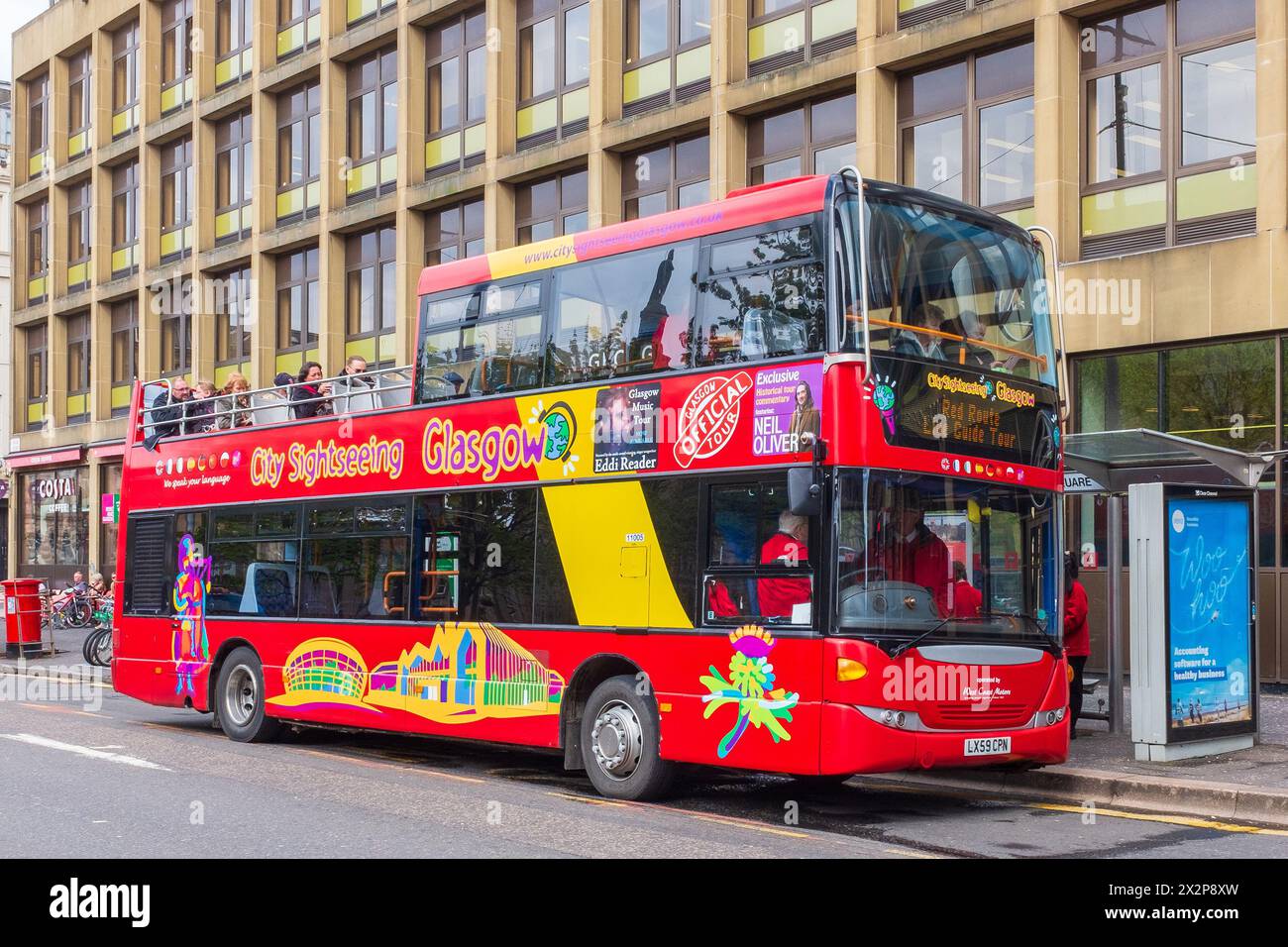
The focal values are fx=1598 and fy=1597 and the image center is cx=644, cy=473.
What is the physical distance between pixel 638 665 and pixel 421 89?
22034mm

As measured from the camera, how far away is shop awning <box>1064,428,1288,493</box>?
1324 centimetres

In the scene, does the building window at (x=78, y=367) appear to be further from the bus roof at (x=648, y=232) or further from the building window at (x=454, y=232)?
the bus roof at (x=648, y=232)

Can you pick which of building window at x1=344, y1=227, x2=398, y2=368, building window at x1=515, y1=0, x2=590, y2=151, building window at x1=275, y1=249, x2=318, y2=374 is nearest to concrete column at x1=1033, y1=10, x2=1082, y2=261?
building window at x1=515, y1=0, x2=590, y2=151

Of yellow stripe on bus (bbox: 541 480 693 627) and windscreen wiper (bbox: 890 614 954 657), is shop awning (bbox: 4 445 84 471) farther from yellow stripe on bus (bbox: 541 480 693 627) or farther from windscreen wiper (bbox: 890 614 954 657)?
windscreen wiper (bbox: 890 614 954 657)

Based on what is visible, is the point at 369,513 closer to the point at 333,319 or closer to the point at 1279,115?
the point at 1279,115

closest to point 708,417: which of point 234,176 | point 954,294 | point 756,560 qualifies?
point 756,560

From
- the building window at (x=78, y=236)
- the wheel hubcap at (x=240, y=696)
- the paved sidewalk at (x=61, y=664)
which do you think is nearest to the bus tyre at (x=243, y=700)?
the wheel hubcap at (x=240, y=696)

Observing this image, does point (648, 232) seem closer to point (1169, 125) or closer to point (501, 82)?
point (1169, 125)

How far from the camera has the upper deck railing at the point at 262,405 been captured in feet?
48.3

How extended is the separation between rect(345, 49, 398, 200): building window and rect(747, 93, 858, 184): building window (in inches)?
385

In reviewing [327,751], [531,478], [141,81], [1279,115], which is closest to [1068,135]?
[1279,115]

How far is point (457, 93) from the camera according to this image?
30.5 metres

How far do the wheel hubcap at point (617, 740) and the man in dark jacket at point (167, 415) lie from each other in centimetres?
776

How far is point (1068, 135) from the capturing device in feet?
64.9
